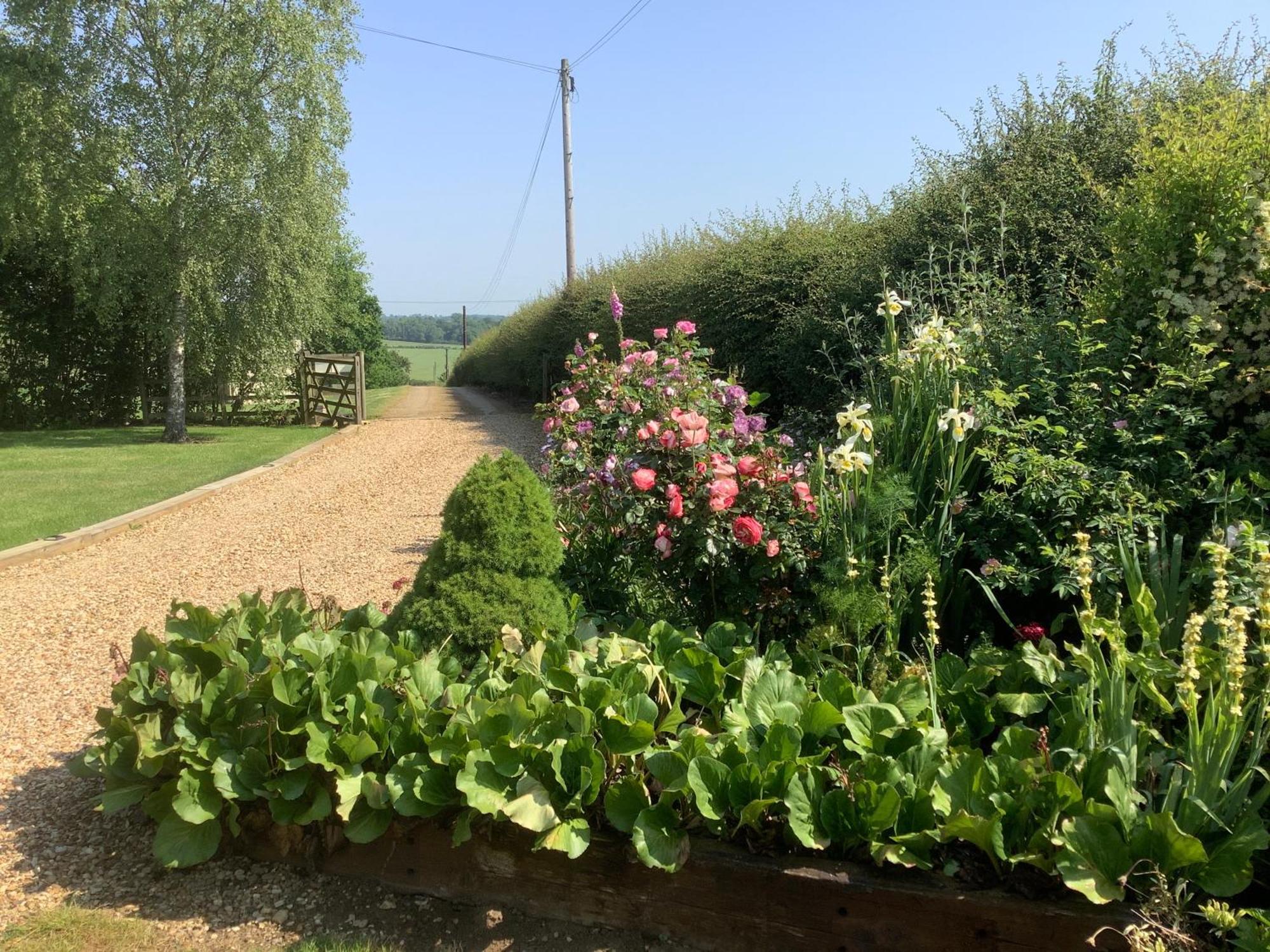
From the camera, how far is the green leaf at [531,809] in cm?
224

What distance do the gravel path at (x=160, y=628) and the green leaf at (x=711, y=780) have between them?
17.8 inches

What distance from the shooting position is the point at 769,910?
221 cm

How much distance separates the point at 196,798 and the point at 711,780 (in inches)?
58.4

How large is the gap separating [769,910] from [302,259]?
15.3 metres

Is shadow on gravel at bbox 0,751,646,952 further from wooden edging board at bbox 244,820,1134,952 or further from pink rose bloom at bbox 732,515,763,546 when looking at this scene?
pink rose bloom at bbox 732,515,763,546

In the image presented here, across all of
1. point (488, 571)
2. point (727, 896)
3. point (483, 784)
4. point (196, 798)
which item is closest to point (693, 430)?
point (488, 571)

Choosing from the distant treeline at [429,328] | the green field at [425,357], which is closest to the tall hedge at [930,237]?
the green field at [425,357]

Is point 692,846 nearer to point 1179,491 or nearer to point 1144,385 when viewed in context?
point 1179,491

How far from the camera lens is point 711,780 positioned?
7.41ft

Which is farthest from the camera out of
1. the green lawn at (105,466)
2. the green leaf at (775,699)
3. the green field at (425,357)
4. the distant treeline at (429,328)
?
the distant treeline at (429,328)

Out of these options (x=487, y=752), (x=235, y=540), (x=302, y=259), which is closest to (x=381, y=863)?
(x=487, y=752)

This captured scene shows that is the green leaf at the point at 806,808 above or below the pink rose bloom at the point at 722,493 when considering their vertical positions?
below

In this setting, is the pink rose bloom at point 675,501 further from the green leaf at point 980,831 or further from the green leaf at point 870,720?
the green leaf at point 980,831

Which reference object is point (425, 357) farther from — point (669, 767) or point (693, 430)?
point (669, 767)
